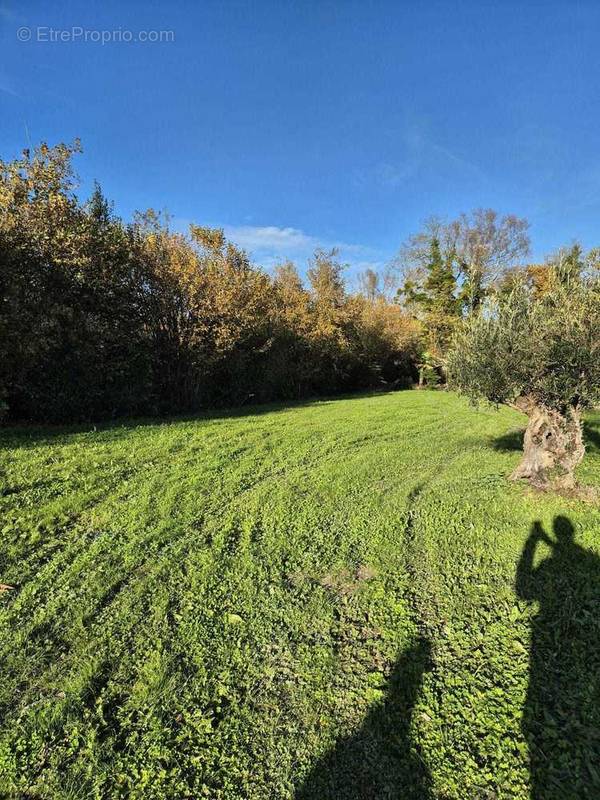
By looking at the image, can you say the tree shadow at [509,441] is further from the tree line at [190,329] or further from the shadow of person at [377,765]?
the shadow of person at [377,765]

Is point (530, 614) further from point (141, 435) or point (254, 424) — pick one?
point (254, 424)

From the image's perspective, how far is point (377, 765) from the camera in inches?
92.8

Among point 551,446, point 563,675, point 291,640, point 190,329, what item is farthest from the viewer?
point 190,329

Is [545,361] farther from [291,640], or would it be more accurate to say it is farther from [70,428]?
[70,428]

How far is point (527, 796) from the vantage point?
2213mm

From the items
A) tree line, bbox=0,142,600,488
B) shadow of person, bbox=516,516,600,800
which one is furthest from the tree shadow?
shadow of person, bbox=516,516,600,800

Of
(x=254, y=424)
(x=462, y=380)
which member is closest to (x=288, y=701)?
(x=462, y=380)

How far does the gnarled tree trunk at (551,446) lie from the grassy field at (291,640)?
391 millimetres

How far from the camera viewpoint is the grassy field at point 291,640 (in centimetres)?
234

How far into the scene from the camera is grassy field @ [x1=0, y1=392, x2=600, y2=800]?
2344 millimetres

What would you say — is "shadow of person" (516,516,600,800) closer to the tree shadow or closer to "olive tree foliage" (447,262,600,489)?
"olive tree foliage" (447,262,600,489)

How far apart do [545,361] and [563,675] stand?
4274 mm

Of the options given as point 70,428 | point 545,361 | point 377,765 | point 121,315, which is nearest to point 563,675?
point 377,765

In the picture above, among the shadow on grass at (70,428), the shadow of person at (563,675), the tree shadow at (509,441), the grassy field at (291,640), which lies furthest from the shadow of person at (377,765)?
the tree shadow at (509,441)
